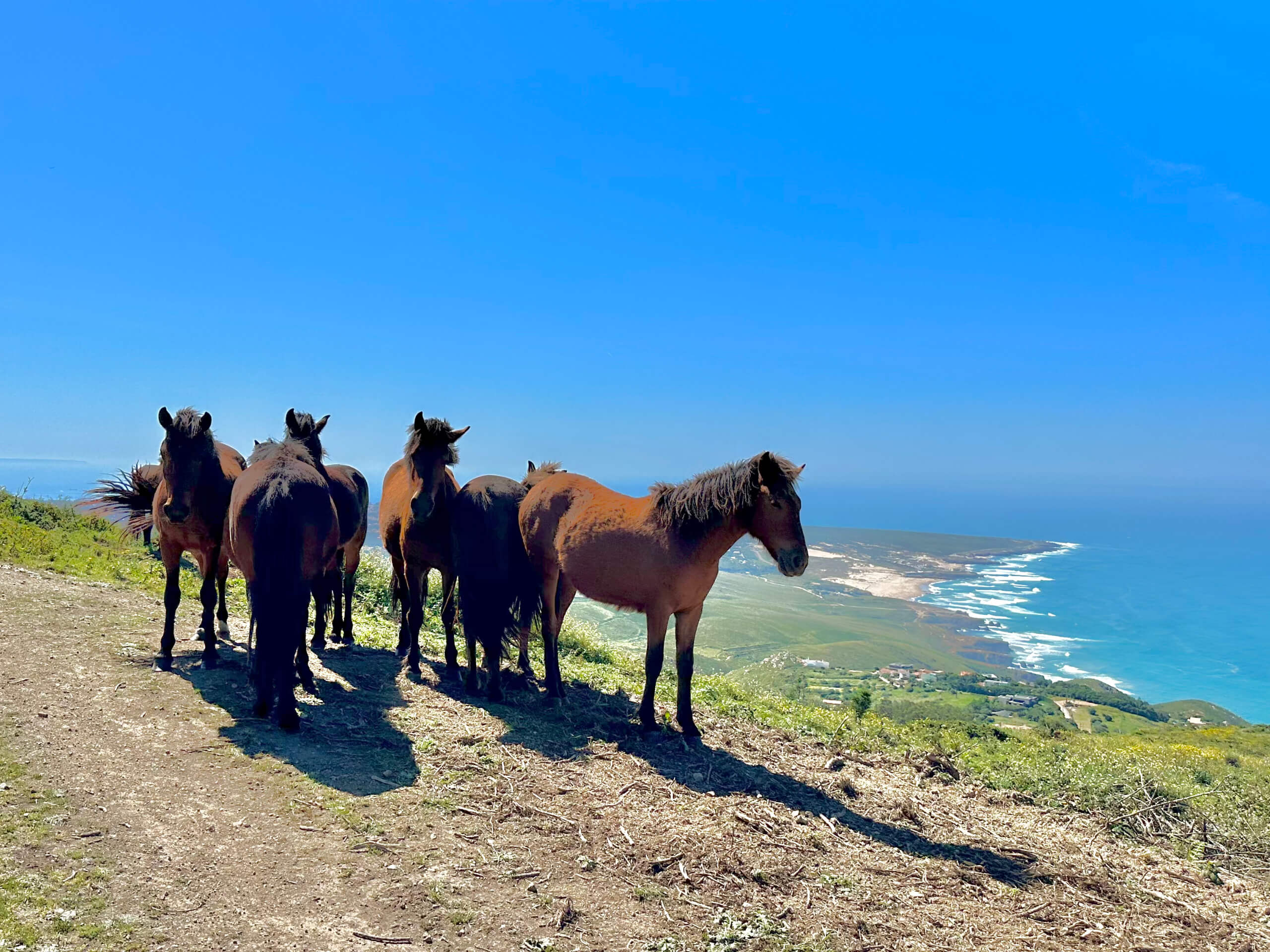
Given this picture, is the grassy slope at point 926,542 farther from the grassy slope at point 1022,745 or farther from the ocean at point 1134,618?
the grassy slope at point 1022,745

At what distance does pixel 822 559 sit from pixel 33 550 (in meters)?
92.0

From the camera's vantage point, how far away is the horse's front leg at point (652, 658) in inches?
262

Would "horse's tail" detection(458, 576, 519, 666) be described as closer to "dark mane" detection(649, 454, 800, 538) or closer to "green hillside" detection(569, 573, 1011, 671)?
"dark mane" detection(649, 454, 800, 538)

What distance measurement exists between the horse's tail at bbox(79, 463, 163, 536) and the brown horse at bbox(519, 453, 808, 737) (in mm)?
6742

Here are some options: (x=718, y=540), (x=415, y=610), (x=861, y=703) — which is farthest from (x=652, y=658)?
(x=861, y=703)

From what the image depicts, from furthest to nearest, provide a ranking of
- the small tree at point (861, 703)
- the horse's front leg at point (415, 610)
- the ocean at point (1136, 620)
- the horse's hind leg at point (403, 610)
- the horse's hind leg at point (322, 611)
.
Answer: the ocean at point (1136, 620), the horse's hind leg at point (403, 610), the small tree at point (861, 703), the horse's hind leg at point (322, 611), the horse's front leg at point (415, 610)

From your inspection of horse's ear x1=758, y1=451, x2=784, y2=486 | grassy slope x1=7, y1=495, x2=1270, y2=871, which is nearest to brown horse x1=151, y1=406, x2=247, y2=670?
grassy slope x1=7, y1=495, x2=1270, y2=871

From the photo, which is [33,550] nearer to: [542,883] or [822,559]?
[542,883]

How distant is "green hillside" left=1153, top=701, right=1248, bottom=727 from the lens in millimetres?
20689

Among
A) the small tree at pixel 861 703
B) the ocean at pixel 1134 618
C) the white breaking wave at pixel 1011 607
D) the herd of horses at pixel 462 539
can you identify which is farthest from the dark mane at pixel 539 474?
the white breaking wave at pixel 1011 607

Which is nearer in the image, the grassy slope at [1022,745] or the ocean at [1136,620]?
the grassy slope at [1022,745]

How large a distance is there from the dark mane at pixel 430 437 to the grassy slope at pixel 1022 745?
387 centimetres

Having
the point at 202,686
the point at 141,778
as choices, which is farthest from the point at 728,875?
the point at 202,686

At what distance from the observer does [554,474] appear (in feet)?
26.9
